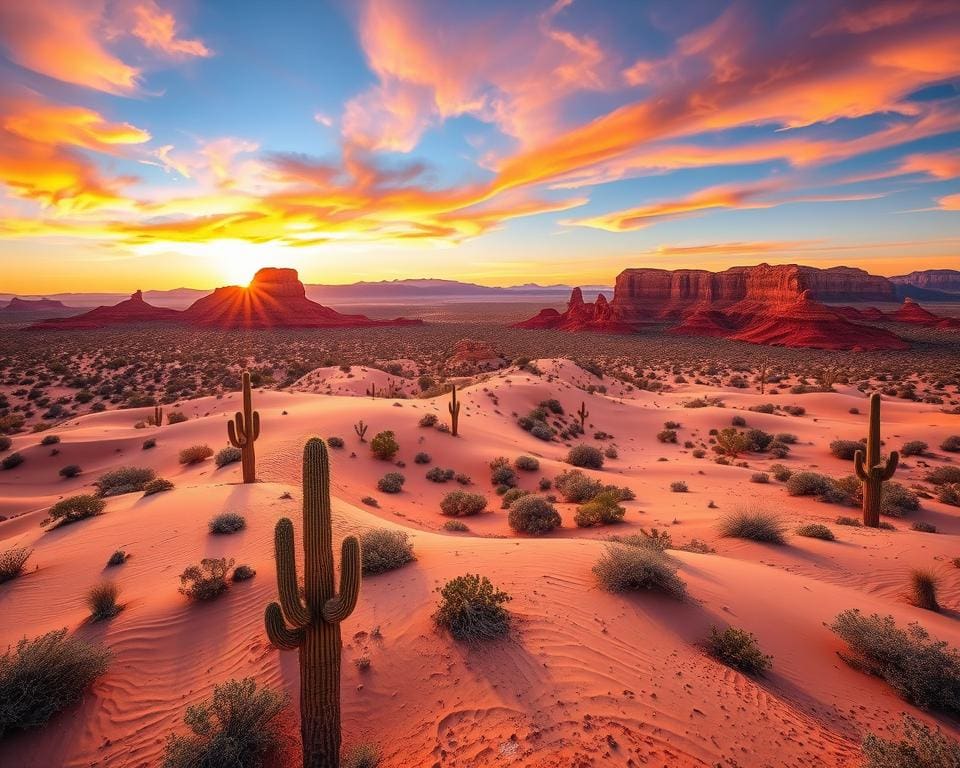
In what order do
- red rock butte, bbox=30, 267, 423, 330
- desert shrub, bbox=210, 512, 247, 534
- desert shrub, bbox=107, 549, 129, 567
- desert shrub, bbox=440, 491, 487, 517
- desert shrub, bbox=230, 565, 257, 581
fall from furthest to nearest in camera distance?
red rock butte, bbox=30, 267, 423, 330 < desert shrub, bbox=440, 491, 487, 517 < desert shrub, bbox=210, 512, 247, 534 < desert shrub, bbox=107, 549, 129, 567 < desert shrub, bbox=230, 565, 257, 581

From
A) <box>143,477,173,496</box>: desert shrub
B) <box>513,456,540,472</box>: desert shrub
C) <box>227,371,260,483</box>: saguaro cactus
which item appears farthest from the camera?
<box>513,456,540,472</box>: desert shrub

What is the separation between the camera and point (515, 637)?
596cm

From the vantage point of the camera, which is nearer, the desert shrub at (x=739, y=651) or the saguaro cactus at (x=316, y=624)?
the saguaro cactus at (x=316, y=624)

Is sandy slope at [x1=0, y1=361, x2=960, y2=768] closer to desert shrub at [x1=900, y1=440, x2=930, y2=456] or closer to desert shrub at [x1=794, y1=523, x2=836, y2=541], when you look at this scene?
desert shrub at [x1=794, y1=523, x2=836, y2=541]

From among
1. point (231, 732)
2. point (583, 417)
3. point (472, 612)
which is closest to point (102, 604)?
point (231, 732)

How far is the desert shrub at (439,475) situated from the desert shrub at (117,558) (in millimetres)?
9454

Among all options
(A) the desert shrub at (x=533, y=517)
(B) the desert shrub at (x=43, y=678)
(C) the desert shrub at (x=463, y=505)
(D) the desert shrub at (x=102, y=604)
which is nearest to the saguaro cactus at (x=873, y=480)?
(A) the desert shrub at (x=533, y=517)

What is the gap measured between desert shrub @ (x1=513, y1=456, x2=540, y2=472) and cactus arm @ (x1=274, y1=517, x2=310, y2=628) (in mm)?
13165

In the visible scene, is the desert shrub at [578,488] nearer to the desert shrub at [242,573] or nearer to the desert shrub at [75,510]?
the desert shrub at [242,573]

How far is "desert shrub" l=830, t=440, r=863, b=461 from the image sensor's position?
63.6 feet

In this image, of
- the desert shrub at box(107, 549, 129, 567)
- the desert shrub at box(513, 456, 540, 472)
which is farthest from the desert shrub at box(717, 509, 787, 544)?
the desert shrub at box(107, 549, 129, 567)

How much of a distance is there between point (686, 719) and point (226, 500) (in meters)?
10.5

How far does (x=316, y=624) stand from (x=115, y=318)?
111 m

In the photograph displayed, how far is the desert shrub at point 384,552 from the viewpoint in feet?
25.9
